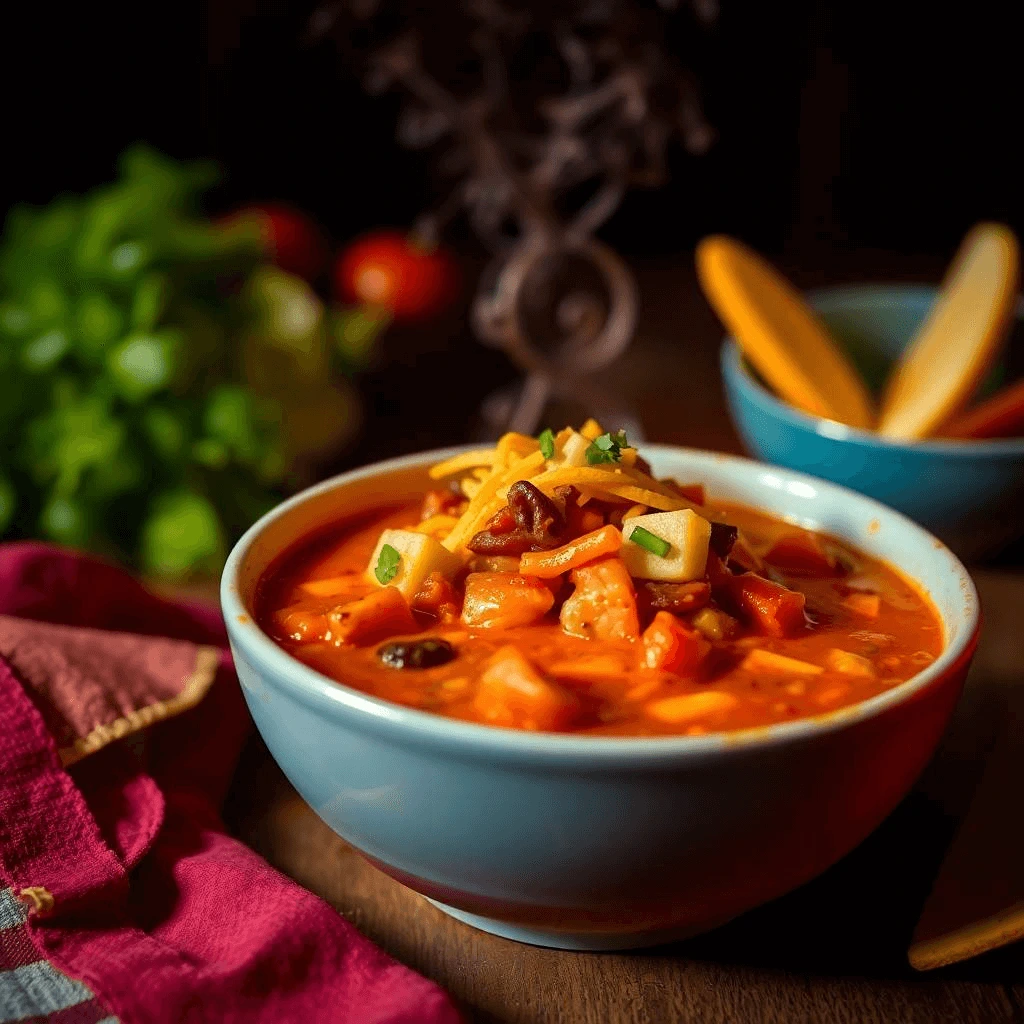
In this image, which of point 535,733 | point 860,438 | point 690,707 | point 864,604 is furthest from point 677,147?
point 535,733

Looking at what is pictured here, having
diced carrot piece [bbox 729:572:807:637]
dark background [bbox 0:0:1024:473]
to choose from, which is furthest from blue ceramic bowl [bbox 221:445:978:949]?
dark background [bbox 0:0:1024:473]

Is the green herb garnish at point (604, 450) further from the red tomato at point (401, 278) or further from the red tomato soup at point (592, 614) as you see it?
the red tomato at point (401, 278)

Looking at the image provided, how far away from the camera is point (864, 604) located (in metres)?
2.02

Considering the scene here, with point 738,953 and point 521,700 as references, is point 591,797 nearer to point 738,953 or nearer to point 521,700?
point 521,700

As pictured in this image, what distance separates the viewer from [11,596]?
2336 millimetres

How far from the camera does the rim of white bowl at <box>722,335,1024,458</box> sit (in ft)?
9.11

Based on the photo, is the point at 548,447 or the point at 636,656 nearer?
the point at 636,656

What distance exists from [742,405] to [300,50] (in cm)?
307

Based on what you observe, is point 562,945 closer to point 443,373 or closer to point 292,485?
point 292,485

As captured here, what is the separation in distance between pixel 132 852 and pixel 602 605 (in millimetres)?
770

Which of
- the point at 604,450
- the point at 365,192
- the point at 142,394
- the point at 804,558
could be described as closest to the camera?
the point at 604,450

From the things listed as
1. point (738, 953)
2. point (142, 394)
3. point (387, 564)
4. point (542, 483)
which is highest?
point (542, 483)

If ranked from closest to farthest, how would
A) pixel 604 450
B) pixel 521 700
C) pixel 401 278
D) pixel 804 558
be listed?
pixel 521 700 → pixel 604 450 → pixel 804 558 → pixel 401 278

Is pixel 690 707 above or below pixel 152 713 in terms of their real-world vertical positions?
above
